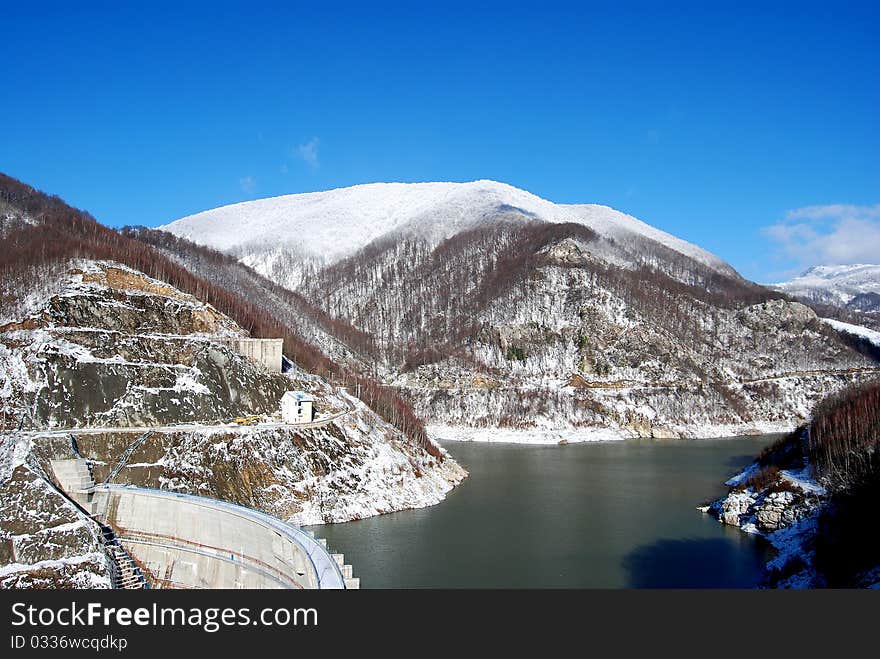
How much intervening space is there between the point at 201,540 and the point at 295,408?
79.7ft

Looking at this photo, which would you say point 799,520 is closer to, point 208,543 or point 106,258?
point 208,543

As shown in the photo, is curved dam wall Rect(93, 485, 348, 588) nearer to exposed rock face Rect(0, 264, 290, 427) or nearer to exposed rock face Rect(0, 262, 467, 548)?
exposed rock face Rect(0, 262, 467, 548)

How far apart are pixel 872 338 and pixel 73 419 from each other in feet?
598

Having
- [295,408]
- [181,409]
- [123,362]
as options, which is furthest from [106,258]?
[295,408]

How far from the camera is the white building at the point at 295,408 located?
68.1 meters

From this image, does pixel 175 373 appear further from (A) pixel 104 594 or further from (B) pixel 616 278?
(B) pixel 616 278

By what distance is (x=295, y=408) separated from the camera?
6806 cm

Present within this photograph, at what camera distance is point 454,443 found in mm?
120938

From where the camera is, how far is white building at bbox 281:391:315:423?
223 feet

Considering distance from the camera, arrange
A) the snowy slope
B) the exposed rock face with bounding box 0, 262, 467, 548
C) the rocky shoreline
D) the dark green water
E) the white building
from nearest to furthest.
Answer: the rocky shoreline < the dark green water < the exposed rock face with bounding box 0, 262, 467, 548 < the white building < the snowy slope

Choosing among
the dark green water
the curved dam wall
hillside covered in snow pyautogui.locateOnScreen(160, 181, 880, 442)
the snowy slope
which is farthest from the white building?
the snowy slope

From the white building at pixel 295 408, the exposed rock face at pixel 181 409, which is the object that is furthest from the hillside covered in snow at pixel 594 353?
the white building at pixel 295 408

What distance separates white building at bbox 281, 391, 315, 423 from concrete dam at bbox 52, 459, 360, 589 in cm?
1816

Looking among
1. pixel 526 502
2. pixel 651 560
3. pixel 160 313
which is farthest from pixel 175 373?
pixel 651 560
